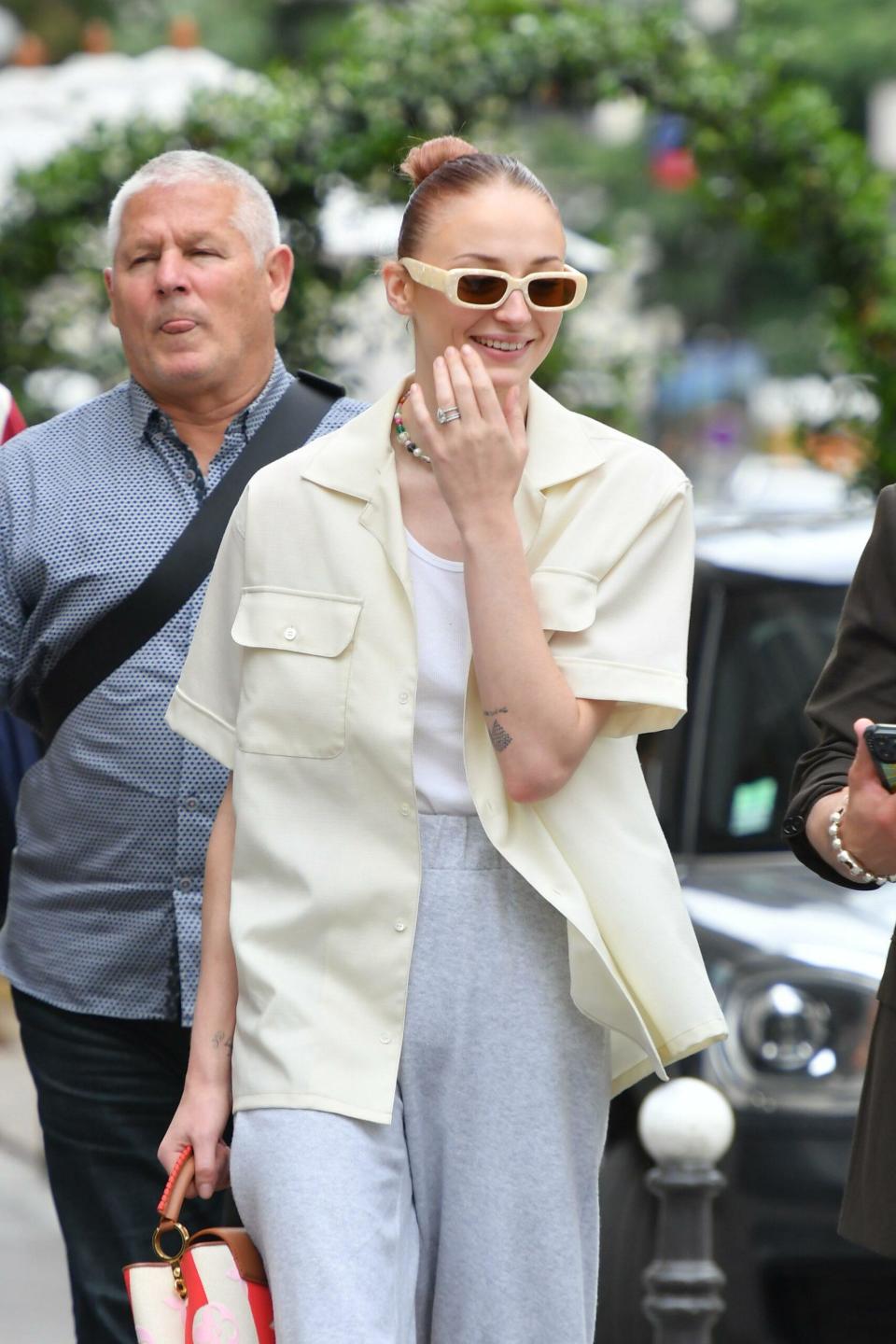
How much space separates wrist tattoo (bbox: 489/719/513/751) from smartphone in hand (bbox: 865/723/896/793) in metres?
0.44

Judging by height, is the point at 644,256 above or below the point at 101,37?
above

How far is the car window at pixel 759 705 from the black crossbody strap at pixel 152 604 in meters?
1.64

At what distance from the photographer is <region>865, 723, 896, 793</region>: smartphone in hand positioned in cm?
233

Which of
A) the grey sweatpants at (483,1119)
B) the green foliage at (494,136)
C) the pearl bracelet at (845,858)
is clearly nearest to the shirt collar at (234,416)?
the grey sweatpants at (483,1119)

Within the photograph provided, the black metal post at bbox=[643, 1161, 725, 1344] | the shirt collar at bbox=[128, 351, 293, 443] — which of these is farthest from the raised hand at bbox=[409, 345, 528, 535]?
the black metal post at bbox=[643, 1161, 725, 1344]

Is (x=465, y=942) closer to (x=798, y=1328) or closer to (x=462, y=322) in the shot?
(x=462, y=322)

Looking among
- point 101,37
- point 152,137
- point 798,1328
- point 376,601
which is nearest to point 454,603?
point 376,601

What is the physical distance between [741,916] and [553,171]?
25447 mm

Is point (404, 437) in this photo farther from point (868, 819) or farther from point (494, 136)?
point (494, 136)

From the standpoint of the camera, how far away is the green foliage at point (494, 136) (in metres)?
7.50

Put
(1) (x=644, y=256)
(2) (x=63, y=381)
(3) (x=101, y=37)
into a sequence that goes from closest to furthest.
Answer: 1. (2) (x=63, y=381)
2. (3) (x=101, y=37)
3. (1) (x=644, y=256)

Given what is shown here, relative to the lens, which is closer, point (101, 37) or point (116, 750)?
point (116, 750)

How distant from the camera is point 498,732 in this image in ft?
8.48

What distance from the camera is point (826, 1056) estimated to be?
4.27m
